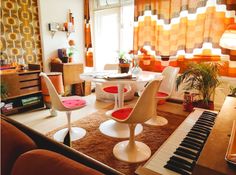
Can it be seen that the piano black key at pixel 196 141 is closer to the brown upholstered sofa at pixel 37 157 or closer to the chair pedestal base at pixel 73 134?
the brown upholstered sofa at pixel 37 157

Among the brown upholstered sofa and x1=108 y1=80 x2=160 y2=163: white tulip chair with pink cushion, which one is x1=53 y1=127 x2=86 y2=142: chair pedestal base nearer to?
x1=108 y1=80 x2=160 y2=163: white tulip chair with pink cushion

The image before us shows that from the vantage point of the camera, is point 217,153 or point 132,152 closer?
point 217,153

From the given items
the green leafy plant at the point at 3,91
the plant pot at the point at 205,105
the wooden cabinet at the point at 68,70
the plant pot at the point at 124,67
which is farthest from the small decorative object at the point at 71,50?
the plant pot at the point at 205,105

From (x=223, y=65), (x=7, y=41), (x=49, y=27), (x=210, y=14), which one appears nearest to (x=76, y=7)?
(x=49, y=27)

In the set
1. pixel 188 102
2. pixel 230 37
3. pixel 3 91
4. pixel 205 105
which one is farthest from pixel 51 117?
pixel 230 37

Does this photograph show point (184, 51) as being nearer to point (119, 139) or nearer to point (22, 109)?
point (119, 139)

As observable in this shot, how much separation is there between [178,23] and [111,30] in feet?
5.88

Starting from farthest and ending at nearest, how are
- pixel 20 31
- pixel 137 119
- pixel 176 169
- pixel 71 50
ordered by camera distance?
pixel 71 50
pixel 20 31
pixel 137 119
pixel 176 169

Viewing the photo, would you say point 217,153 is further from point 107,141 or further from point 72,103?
point 72,103

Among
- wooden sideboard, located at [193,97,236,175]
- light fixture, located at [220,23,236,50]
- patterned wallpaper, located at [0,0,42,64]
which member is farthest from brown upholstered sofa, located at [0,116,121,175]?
patterned wallpaper, located at [0,0,42,64]

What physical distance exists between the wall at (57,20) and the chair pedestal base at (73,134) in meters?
2.04

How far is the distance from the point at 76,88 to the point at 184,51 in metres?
2.72

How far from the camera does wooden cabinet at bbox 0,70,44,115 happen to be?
115 inches

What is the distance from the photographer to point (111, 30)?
462 centimetres
